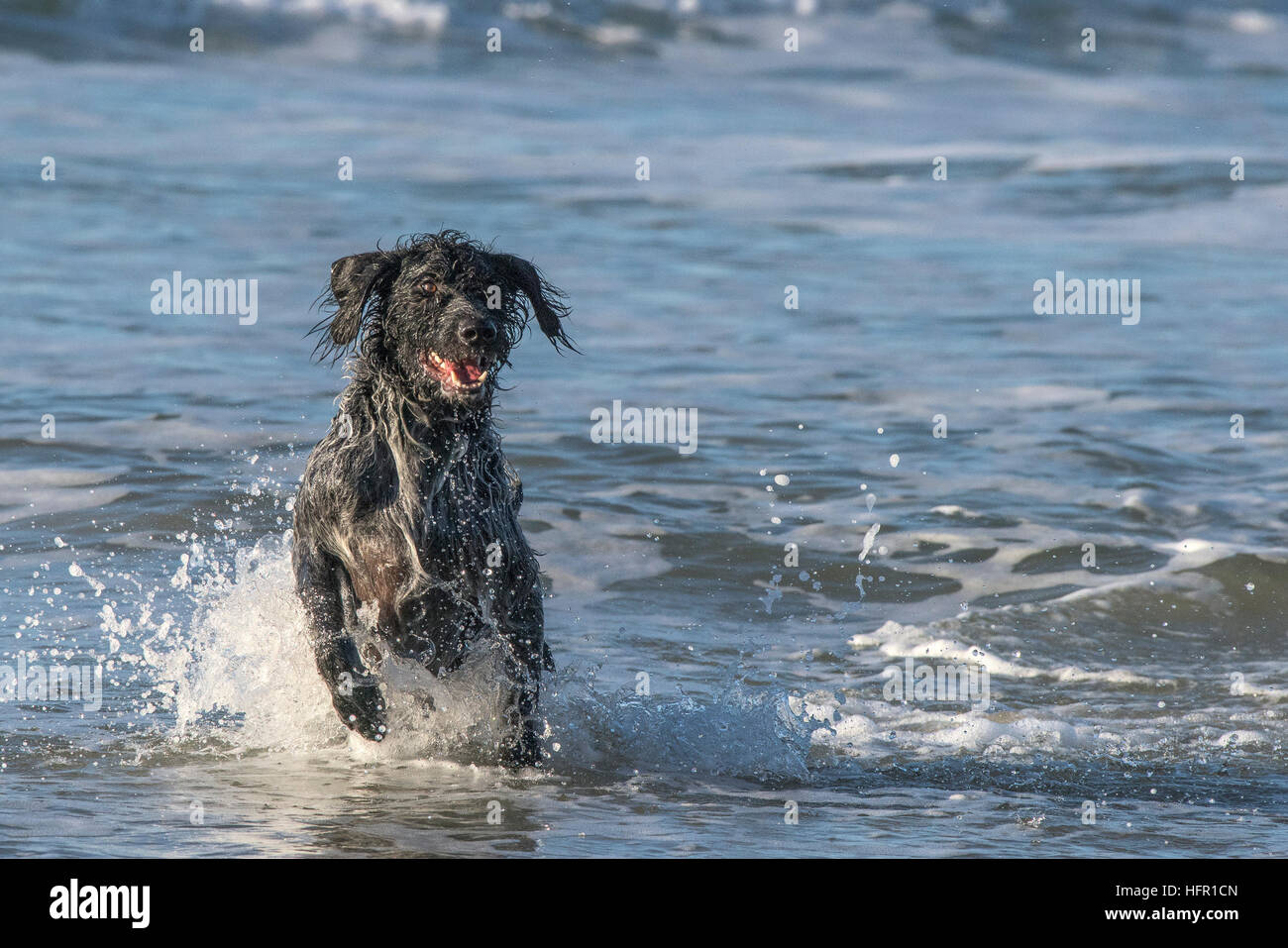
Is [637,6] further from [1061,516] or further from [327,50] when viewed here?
[1061,516]

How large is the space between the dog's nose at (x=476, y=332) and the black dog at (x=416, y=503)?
0.07 ft

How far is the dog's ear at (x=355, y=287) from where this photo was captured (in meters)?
6.62

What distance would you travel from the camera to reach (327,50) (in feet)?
94.2

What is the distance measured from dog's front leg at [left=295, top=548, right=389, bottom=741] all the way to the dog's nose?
0.99 metres

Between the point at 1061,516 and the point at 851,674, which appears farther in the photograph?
the point at 1061,516

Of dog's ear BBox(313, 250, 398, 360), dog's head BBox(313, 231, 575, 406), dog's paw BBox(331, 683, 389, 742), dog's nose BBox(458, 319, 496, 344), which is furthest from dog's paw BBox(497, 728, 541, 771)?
dog's ear BBox(313, 250, 398, 360)

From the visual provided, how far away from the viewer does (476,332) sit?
20.7 ft

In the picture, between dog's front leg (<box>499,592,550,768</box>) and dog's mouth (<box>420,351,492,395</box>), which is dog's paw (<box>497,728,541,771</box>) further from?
dog's mouth (<box>420,351,492,395</box>)

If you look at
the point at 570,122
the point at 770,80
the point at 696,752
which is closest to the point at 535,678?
the point at 696,752

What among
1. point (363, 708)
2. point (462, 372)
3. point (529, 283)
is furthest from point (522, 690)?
point (529, 283)

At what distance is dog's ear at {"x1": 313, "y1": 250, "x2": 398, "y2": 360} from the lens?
662 centimetres

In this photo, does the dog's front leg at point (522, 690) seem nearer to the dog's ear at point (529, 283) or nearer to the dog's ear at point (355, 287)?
the dog's ear at point (529, 283)

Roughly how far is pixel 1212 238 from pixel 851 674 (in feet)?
43.8

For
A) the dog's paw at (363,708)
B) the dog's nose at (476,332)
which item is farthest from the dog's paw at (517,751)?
the dog's nose at (476,332)
